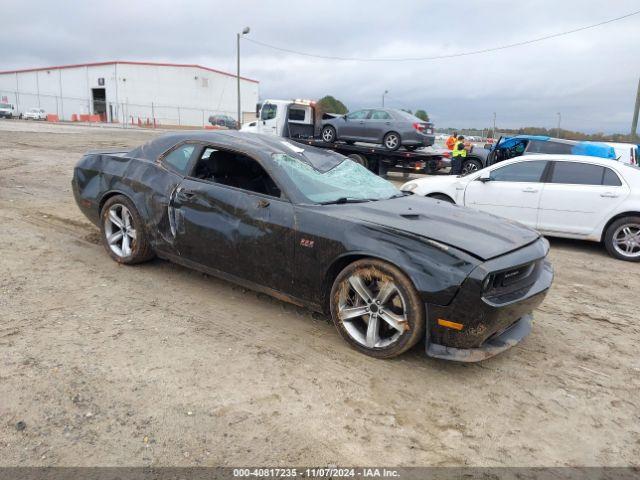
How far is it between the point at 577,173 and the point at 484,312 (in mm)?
5250

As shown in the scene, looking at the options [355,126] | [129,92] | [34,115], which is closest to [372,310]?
[355,126]

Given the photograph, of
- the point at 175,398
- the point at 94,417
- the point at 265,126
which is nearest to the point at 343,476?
the point at 175,398

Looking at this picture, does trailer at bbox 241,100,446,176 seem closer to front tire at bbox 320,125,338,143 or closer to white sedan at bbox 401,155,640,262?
front tire at bbox 320,125,338,143

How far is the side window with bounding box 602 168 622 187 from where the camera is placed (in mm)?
6867

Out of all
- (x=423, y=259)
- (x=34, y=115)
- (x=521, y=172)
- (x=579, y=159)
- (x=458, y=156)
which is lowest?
(x=423, y=259)

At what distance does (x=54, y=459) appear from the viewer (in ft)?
7.61

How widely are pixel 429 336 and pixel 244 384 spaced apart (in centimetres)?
126

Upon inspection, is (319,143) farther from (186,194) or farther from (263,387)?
(263,387)

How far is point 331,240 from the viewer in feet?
11.3

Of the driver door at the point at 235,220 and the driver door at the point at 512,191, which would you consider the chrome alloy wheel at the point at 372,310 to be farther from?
the driver door at the point at 512,191

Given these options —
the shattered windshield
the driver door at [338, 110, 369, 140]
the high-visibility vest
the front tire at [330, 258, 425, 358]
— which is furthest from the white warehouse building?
the front tire at [330, 258, 425, 358]

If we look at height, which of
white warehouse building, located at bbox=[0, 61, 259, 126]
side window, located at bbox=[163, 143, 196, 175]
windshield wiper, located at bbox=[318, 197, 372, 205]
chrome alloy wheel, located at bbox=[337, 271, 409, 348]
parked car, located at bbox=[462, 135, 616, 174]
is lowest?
chrome alloy wheel, located at bbox=[337, 271, 409, 348]

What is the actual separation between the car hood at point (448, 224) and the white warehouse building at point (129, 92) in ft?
169

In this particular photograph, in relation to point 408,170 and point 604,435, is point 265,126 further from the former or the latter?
point 604,435
